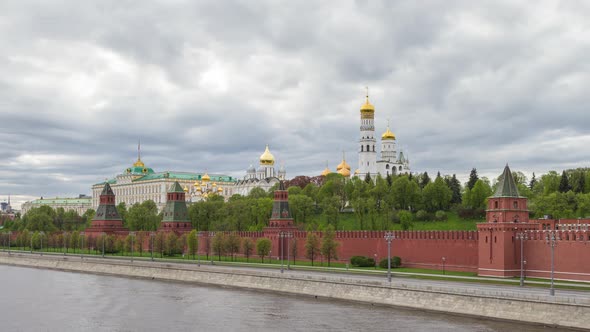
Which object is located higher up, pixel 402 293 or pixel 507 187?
pixel 507 187

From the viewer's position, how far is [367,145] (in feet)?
394

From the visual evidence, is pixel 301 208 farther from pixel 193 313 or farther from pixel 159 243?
pixel 193 313

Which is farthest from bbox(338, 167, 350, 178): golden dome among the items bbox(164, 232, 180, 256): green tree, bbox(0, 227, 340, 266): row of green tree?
bbox(164, 232, 180, 256): green tree

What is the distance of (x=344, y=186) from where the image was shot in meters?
99.6

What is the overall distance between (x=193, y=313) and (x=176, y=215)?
4643 centimetres

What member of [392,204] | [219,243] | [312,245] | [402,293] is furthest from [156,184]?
[402,293]

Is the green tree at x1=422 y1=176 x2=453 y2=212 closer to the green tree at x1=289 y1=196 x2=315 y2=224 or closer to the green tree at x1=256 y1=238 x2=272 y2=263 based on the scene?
the green tree at x1=289 y1=196 x2=315 y2=224

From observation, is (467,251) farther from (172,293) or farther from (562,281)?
(172,293)

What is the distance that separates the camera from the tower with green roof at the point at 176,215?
8381 centimetres

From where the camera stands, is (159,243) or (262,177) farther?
(262,177)

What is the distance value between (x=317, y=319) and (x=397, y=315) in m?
4.10

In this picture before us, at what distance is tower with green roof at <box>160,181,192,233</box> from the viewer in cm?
8381

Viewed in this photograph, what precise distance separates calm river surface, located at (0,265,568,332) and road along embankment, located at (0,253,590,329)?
1.75ft

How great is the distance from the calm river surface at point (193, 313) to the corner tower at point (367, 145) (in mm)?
71093
